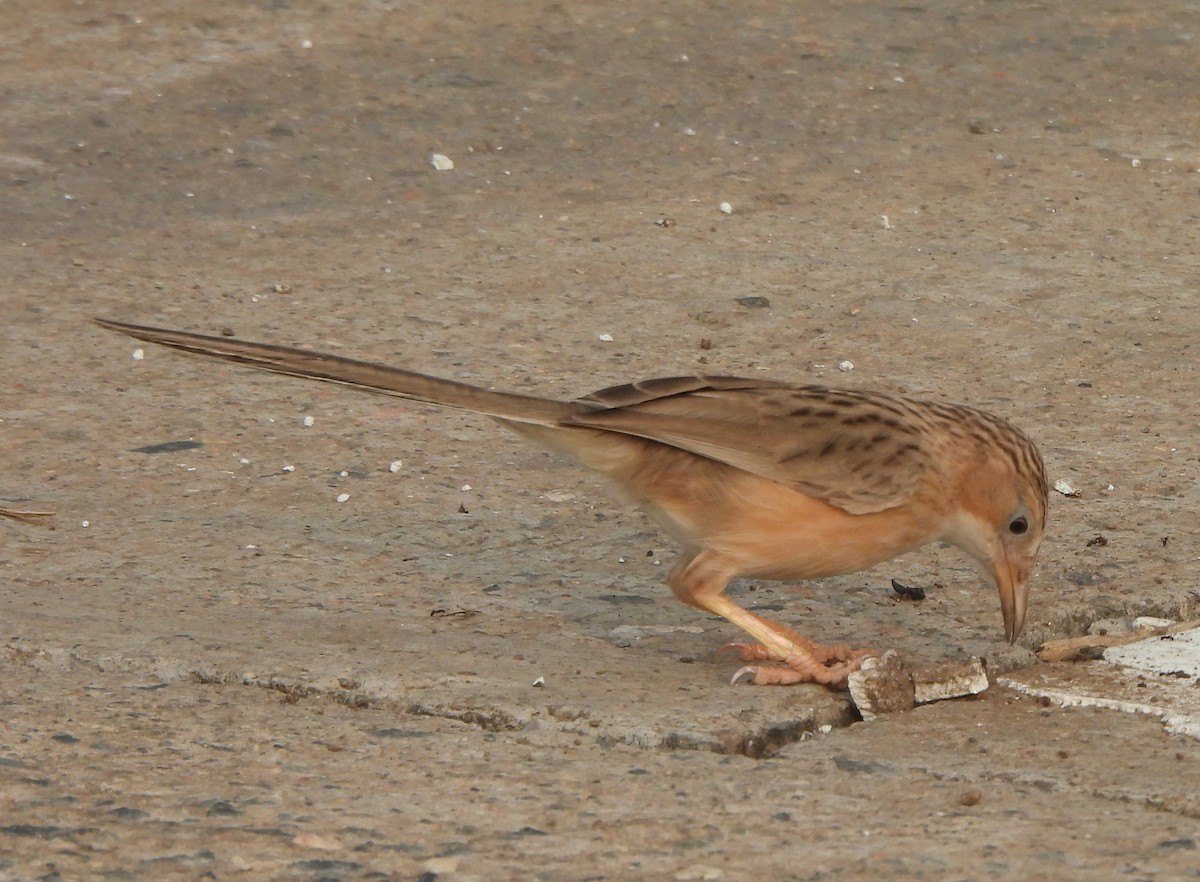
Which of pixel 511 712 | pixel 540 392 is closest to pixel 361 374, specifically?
pixel 511 712

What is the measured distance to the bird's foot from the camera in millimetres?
4797

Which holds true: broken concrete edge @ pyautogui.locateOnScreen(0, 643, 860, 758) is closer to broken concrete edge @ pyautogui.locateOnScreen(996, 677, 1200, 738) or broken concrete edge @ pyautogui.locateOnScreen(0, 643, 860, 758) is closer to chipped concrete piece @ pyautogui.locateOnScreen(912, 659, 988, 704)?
chipped concrete piece @ pyautogui.locateOnScreen(912, 659, 988, 704)

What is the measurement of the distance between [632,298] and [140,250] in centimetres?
202

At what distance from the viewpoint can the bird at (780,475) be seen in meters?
4.96

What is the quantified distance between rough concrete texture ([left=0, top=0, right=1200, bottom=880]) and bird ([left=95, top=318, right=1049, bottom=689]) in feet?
0.78

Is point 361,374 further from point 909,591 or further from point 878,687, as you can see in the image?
point 909,591

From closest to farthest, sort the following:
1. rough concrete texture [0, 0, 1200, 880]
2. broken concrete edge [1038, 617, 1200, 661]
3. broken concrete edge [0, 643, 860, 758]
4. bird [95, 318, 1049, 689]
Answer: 1. rough concrete texture [0, 0, 1200, 880]
2. broken concrete edge [0, 643, 860, 758]
3. bird [95, 318, 1049, 689]
4. broken concrete edge [1038, 617, 1200, 661]

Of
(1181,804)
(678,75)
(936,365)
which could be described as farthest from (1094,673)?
(678,75)

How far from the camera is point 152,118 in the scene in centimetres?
915

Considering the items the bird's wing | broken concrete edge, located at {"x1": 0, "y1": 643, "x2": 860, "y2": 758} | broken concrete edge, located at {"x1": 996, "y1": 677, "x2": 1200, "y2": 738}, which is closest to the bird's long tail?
the bird's wing

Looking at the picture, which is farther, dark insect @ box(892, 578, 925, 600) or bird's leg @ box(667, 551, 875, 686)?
dark insect @ box(892, 578, 925, 600)

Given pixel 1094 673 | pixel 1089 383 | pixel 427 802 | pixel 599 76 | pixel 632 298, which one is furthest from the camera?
pixel 599 76

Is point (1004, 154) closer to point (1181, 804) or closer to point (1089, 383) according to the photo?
point (1089, 383)

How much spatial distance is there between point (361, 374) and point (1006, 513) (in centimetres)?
171
